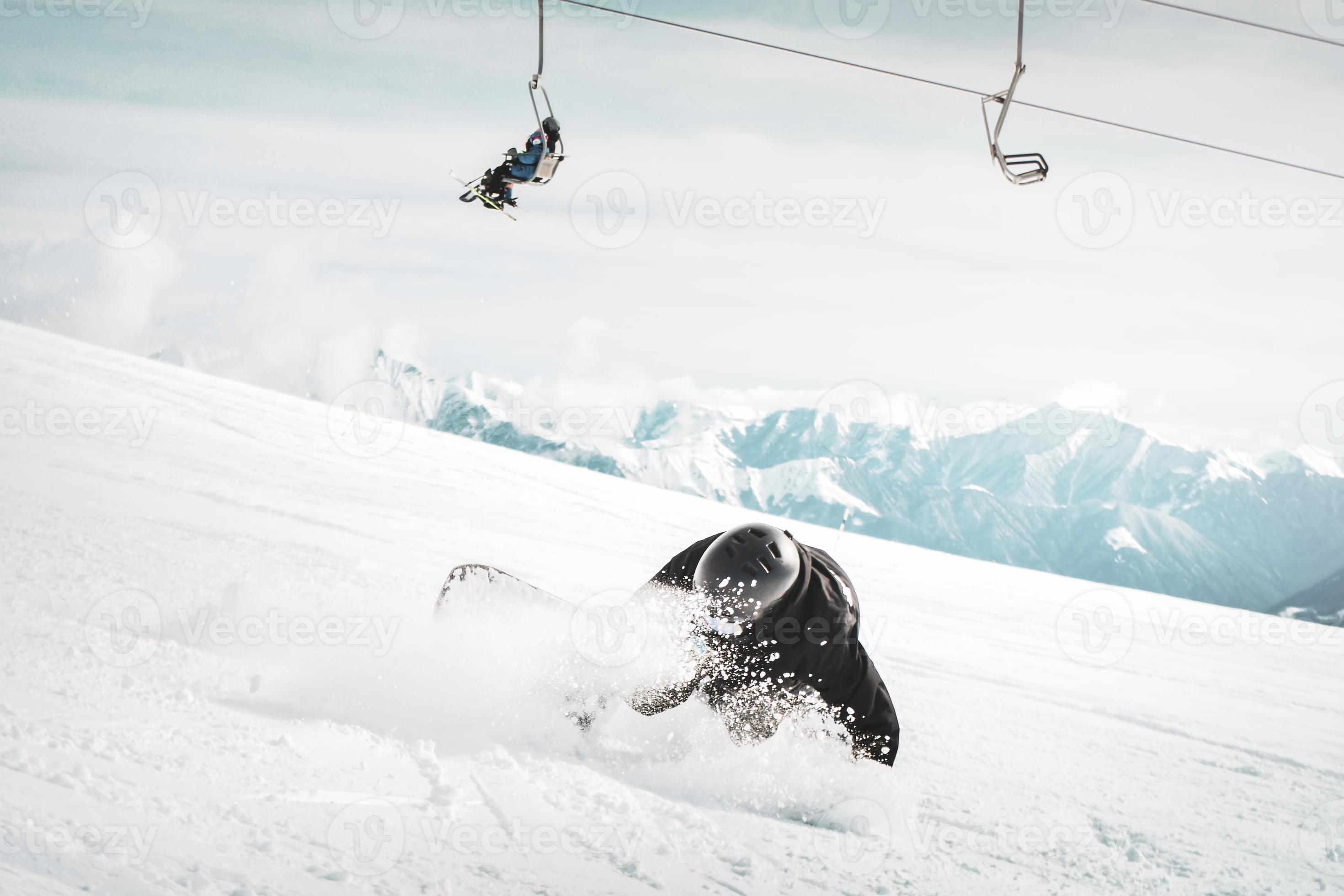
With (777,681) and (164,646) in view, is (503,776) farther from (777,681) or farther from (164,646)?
(164,646)

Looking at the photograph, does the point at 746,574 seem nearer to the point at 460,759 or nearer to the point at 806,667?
the point at 806,667

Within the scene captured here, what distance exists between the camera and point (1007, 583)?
25547 mm

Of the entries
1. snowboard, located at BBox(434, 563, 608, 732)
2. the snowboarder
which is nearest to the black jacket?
snowboard, located at BBox(434, 563, 608, 732)

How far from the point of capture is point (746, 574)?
3.95m

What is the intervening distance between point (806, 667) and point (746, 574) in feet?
2.39

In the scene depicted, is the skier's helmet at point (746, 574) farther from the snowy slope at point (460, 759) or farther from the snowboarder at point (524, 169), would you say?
the snowboarder at point (524, 169)

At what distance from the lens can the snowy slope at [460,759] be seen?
9.36ft

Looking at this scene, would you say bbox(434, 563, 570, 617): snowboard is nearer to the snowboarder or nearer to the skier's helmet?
the skier's helmet

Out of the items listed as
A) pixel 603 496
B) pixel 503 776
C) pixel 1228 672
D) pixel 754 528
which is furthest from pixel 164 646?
pixel 603 496

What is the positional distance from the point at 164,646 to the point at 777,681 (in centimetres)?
366

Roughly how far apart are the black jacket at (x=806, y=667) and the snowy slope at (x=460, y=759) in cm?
38

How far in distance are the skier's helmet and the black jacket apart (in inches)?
5.5

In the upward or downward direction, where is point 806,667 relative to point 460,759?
upward

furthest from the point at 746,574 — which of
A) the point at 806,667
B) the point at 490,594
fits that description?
the point at 490,594
